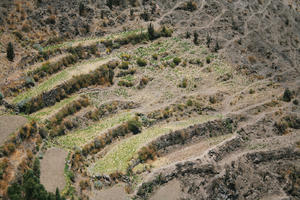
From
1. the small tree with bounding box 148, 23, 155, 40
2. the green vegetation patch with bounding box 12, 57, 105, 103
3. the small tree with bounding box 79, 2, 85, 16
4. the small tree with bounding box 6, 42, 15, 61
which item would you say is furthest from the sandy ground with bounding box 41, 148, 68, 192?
the small tree with bounding box 148, 23, 155, 40

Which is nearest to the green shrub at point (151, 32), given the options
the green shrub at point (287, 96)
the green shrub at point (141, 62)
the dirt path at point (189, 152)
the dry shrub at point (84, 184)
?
the green shrub at point (141, 62)

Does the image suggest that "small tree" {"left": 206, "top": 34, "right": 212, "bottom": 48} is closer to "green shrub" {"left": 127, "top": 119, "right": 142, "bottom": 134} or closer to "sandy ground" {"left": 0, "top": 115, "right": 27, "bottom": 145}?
"green shrub" {"left": 127, "top": 119, "right": 142, "bottom": 134}

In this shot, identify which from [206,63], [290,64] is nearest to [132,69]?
[206,63]

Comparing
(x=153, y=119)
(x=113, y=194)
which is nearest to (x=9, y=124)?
(x=113, y=194)

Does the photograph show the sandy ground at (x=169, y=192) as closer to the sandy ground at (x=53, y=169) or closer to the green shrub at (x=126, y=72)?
the sandy ground at (x=53, y=169)

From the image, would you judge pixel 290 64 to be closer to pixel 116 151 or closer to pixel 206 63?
pixel 206 63

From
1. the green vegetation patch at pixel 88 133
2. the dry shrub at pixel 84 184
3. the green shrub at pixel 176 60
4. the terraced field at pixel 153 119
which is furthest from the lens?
the green shrub at pixel 176 60
